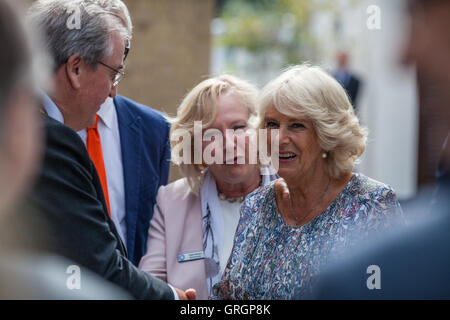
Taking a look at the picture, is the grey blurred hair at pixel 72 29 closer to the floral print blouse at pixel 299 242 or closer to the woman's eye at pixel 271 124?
the woman's eye at pixel 271 124

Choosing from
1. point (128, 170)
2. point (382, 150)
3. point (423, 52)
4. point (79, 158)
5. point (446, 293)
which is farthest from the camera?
point (382, 150)

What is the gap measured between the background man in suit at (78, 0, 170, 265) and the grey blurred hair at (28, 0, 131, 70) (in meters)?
0.62

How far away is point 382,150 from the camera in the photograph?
10016 mm

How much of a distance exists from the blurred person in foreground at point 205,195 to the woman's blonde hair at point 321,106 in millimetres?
379

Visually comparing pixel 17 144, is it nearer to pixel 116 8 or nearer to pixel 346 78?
pixel 116 8

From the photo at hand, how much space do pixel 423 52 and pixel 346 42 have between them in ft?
35.2

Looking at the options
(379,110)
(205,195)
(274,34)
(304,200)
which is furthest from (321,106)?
(274,34)

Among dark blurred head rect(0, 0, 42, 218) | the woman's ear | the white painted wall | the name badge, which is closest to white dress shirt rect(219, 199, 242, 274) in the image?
the name badge

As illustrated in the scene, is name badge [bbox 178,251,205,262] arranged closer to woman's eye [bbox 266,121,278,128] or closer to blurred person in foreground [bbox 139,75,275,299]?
blurred person in foreground [bbox 139,75,275,299]
